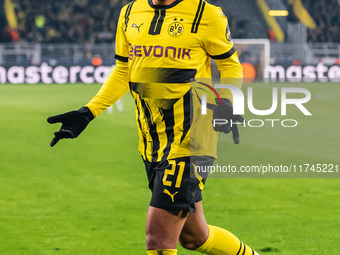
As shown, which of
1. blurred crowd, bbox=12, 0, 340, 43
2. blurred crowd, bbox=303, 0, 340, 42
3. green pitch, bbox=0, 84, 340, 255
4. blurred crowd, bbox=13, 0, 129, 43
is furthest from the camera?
blurred crowd, bbox=303, 0, 340, 42

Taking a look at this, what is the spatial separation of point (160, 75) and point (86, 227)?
268 cm

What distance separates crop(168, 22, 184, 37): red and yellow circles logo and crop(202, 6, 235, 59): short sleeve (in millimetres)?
122

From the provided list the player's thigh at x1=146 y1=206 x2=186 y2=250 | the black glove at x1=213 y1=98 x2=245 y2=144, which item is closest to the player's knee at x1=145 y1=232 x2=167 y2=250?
the player's thigh at x1=146 y1=206 x2=186 y2=250

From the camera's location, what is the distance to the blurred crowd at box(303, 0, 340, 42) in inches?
1300

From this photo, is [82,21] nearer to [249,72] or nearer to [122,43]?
[249,72]

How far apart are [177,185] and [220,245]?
1.71ft

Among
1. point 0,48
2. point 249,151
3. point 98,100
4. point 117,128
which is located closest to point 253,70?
point 0,48

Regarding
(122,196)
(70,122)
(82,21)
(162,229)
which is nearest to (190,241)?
(162,229)

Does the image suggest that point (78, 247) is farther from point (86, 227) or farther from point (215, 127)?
point (215, 127)

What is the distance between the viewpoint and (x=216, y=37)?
138 inches

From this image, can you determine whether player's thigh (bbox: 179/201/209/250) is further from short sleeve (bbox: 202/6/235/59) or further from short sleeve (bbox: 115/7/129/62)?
short sleeve (bbox: 115/7/129/62)

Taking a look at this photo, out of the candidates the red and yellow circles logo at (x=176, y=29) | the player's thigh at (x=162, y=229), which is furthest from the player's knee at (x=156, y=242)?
the red and yellow circles logo at (x=176, y=29)

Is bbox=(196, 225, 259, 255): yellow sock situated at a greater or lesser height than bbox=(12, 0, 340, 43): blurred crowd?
greater

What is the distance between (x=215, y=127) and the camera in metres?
3.45
